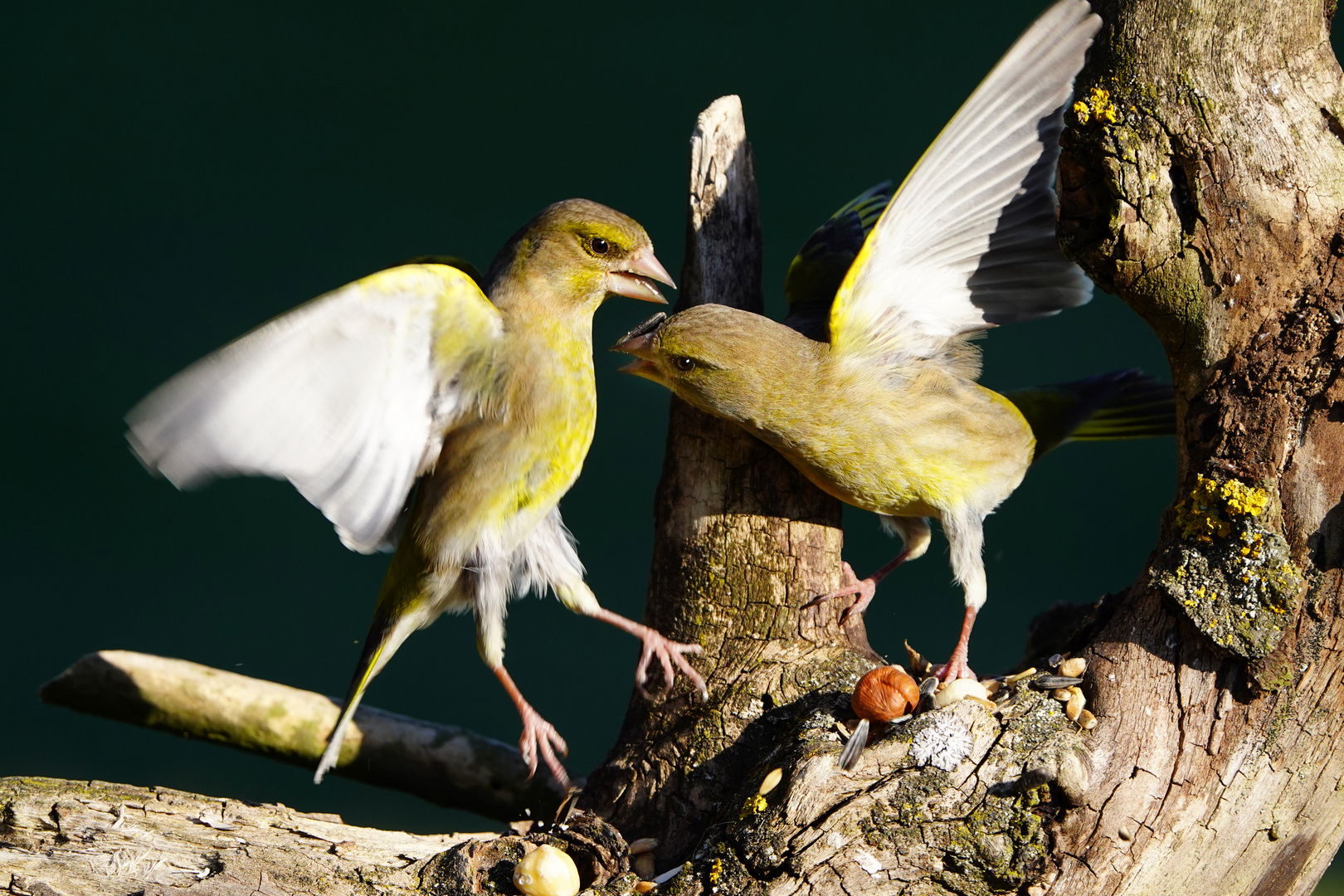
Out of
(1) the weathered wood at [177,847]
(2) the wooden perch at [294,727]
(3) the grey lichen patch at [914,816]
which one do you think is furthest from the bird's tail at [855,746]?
(2) the wooden perch at [294,727]

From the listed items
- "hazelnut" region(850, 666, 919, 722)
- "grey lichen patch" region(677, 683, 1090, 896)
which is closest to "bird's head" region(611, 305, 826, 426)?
"hazelnut" region(850, 666, 919, 722)

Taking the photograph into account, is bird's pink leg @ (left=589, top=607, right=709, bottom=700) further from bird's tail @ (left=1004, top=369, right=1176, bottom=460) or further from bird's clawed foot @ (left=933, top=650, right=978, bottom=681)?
bird's tail @ (left=1004, top=369, right=1176, bottom=460)

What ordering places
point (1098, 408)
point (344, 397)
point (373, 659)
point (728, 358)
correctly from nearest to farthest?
point (344, 397)
point (728, 358)
point (373, 659)
point (1098, 408)

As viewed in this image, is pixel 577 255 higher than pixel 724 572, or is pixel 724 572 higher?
pixel 577 255

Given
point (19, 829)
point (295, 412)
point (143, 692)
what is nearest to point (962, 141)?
point (295, 412)

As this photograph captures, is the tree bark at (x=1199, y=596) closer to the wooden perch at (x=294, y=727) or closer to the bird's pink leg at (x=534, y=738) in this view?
the bird's pink leg at (x=534, y=738)

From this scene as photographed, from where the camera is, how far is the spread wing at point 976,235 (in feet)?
7.17

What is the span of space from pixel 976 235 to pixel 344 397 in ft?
4.40

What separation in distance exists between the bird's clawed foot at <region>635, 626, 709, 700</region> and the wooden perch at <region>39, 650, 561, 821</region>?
72 centimetres

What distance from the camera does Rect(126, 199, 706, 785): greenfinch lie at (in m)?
1.85

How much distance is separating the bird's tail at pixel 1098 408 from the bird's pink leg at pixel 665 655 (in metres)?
0.95

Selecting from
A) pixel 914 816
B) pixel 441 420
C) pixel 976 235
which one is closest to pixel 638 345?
pixel 441 420

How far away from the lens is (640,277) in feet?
7.89

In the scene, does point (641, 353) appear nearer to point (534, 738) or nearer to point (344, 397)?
point (344, 397)
